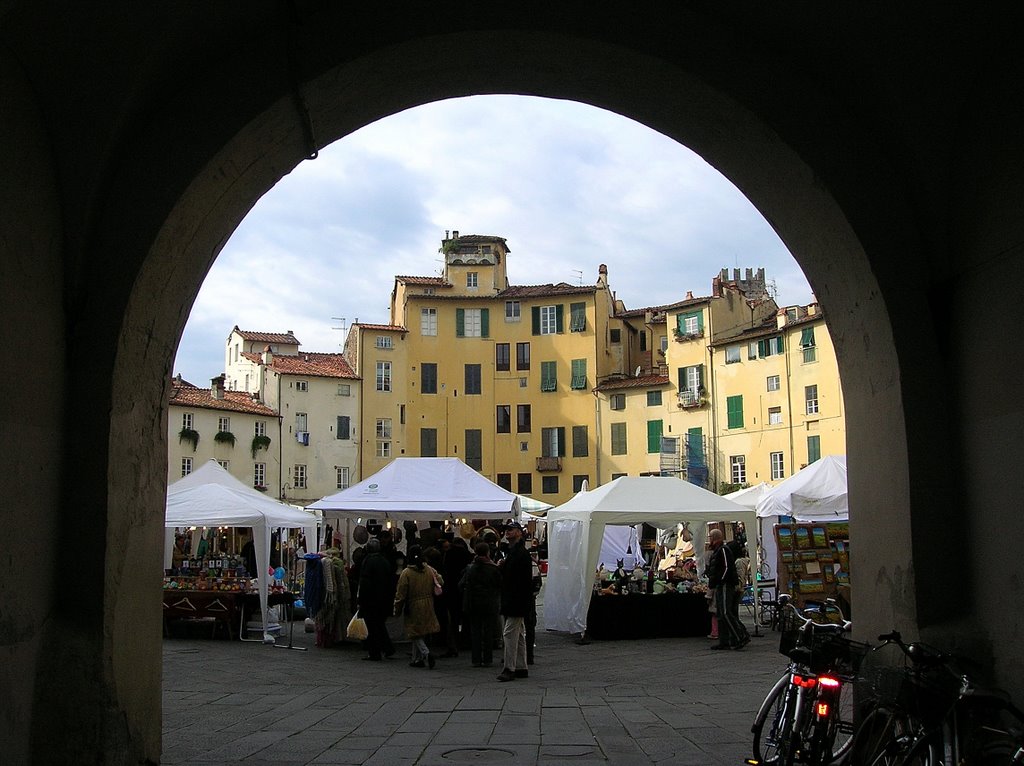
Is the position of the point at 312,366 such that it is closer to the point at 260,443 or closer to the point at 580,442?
the point at 260,443

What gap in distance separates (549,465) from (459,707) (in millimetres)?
45416

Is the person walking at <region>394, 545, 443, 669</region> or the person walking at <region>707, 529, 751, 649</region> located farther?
the person walking at <region>707, 529, 751, 649</region>

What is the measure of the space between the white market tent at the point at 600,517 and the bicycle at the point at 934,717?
11295mm

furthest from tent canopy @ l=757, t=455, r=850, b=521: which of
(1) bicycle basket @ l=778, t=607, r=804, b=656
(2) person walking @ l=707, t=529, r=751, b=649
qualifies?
(1) bicycle basket @ l=778, t=607, r=804, b=656

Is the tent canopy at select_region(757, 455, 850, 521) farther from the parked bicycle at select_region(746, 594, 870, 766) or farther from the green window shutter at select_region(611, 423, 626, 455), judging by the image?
the green window shutter at select_region(611, 423, 626, 455)

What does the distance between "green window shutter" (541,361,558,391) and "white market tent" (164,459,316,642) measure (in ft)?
125

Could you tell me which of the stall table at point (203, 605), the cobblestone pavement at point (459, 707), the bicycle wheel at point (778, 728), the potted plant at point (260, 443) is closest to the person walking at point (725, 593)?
the cobblestone pavement at point (459, 707)

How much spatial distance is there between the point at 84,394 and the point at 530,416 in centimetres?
5085

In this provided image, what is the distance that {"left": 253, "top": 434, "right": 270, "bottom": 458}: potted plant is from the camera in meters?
53.3

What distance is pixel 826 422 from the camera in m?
41.8

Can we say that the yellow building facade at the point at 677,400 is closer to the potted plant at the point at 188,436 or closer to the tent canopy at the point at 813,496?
the potted plant at the point at 188,436

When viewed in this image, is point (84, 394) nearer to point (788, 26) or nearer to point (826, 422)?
point (788, 26)

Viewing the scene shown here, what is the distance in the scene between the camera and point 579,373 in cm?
5553

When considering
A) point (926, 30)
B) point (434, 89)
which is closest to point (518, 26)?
point (434, 89)
